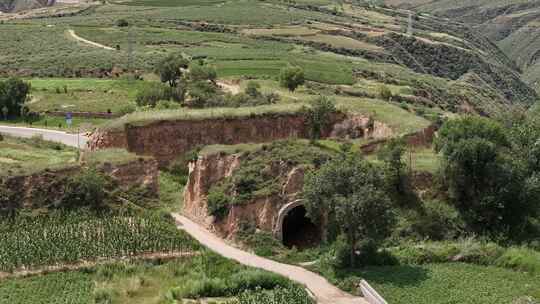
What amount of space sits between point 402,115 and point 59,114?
114ft

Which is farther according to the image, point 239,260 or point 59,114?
point 59,114

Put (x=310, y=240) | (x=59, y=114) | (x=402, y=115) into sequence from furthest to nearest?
(x=59, y=114) < (x=402, y=115) < (x=310, y=240)

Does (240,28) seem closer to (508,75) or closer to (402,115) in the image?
(508,75)

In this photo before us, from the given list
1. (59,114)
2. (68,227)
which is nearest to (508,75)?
(59,114)

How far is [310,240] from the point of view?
1545 inches

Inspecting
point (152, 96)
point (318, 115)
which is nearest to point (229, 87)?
point (152, 96)

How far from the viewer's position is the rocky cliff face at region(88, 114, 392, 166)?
48575 mm

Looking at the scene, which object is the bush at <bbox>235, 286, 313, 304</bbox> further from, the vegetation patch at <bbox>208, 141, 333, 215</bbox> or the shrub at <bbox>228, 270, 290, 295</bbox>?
the vegetation patch at <bbox>208, 141, 333, 215</bbox>

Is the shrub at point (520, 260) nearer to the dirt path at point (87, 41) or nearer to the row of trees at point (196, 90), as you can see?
the row of trees at point (196, 90)

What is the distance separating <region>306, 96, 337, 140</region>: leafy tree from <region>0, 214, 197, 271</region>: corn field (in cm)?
1571

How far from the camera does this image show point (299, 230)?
41.0 m

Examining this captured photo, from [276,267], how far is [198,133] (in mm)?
18151

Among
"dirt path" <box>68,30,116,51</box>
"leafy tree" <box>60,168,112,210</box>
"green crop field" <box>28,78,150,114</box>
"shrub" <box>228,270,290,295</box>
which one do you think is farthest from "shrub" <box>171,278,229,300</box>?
"dirt path" <box>68,30,116,51</box>

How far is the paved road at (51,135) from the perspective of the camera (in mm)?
57219
